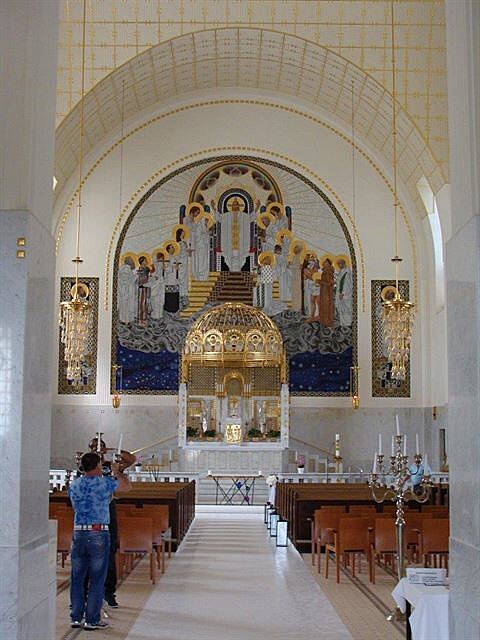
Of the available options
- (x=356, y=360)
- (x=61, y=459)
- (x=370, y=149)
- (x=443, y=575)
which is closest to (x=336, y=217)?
(x=370, y=149)

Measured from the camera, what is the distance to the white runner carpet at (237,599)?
29.5ft

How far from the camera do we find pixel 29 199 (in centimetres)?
610

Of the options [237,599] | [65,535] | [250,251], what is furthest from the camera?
[250,251]

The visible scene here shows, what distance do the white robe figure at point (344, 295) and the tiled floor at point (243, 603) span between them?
13.3 metres

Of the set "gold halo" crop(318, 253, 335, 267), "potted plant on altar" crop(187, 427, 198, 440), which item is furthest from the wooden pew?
"gold halo" crop(318, 253, 335, 267)

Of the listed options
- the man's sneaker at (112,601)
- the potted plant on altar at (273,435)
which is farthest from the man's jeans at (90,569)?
the potted plant on altar at (273,435)

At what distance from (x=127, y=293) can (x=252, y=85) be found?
272 inches

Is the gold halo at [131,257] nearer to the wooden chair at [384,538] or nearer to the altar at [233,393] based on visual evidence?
the altar at [233,393]

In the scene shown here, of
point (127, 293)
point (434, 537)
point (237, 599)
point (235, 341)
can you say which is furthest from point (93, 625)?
point (127, 293)

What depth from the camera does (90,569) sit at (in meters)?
9.01

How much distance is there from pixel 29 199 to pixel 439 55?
18798 mm

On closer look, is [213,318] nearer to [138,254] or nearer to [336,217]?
[138,254]

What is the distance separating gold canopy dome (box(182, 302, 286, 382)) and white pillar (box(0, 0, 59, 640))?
20.5 metres

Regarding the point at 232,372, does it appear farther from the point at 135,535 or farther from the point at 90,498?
the point at 90,498
